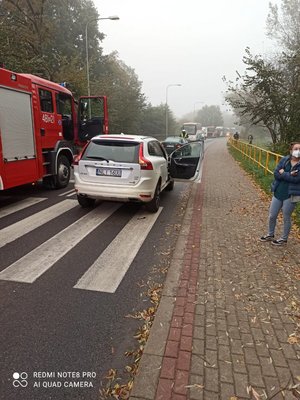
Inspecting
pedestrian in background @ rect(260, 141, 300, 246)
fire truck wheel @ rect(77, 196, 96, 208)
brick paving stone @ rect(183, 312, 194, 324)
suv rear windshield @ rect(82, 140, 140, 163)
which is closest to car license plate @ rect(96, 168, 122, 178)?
suv rear windshield @ rect(82, 140, 140, 163)

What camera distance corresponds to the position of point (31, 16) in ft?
87.3

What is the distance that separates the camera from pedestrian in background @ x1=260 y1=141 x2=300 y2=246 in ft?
16.5

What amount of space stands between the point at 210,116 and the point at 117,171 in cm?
11533

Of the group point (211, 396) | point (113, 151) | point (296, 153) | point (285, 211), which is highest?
point (296, 153)

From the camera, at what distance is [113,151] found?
23.4 feet

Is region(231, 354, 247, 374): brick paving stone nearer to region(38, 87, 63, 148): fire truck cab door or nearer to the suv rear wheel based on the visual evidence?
the suv rear wheel

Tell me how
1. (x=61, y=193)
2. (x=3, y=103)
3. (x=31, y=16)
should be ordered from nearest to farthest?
1. (x=3, y=103)
2. (x=61, y=193)
3. (x=31, y=16)

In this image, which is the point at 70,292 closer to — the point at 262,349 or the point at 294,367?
the point at 262,349

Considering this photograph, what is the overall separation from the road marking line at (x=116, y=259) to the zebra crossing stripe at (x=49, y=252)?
608 mm

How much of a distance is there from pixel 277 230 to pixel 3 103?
6092 millimetres

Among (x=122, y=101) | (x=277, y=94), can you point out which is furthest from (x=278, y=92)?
(x=122, y=101)

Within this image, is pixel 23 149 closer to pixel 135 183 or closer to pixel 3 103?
pixel 3 103

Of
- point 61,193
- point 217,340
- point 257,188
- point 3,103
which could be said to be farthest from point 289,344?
point 257,188

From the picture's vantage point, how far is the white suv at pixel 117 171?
6941 millimetres
